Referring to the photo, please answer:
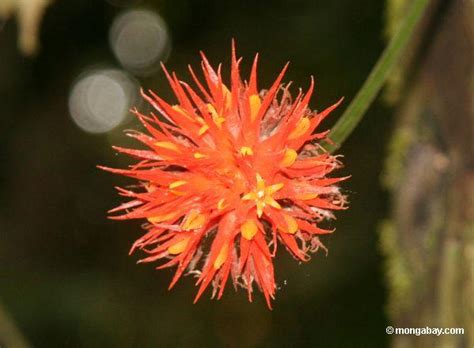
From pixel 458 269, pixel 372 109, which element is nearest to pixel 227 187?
pixel 458 269

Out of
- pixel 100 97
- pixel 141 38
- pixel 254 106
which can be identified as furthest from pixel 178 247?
pixel 100 97

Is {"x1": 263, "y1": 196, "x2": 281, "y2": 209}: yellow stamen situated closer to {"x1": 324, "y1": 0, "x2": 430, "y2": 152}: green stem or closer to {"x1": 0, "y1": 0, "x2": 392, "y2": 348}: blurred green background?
{"x1": 324, "y1": 0, "x2": 430, "y2": 152}: green stem

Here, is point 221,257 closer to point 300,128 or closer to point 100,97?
point 300,128

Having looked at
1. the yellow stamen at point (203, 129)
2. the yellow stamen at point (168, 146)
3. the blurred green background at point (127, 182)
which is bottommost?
the yellow stamen at point (168, 146)

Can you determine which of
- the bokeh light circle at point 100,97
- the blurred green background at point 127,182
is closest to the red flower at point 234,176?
the blurred green background at point 127,182

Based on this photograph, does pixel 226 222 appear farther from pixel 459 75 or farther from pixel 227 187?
pixel 459 75

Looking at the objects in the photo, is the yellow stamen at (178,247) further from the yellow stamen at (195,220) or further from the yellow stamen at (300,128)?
the yellow stamen at (300,128)

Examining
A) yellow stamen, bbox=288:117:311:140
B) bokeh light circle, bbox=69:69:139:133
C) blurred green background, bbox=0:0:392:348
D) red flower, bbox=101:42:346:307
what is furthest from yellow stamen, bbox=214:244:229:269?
bokeh light circle, bbox=69:69:139:133
